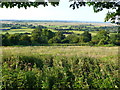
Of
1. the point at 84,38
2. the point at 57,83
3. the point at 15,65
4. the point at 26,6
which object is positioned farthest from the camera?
the point at 84,38

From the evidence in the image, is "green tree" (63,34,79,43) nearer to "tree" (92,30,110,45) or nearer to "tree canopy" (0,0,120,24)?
"tree" (92,30,110,45)

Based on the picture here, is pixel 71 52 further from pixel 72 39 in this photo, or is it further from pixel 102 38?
pixel 72 39

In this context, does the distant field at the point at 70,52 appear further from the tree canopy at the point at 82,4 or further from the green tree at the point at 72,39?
the green tree at the point at 72,39

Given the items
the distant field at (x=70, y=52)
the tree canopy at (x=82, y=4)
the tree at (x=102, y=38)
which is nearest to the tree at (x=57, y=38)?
the tree at (x=102, y=38)

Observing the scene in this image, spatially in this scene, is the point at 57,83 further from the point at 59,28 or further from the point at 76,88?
the point at 59,28

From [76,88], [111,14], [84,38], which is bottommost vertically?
[84,38]

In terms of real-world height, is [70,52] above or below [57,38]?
above

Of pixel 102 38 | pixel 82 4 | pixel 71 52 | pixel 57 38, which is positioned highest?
pixel 82 4

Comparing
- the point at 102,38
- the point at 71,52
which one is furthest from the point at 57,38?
the point at 71,52

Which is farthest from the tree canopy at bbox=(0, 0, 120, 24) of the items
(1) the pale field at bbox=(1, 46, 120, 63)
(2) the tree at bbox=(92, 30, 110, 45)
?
(2) the tree at bbox=(92, 30, 110, 45)

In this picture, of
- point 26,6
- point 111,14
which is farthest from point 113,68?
point 26,6

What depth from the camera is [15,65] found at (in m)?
6.43

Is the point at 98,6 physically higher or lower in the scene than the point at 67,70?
higher

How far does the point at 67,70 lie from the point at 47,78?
43.4 inches
